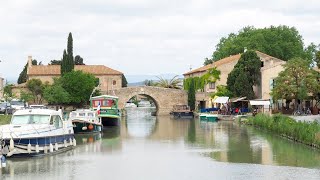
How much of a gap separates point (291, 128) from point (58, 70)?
2502 inches

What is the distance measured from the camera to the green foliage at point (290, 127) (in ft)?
125

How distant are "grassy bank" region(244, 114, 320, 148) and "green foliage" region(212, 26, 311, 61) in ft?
126

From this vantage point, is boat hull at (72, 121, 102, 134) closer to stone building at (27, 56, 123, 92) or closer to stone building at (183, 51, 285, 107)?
stone building at (183, 51, 285, 107)

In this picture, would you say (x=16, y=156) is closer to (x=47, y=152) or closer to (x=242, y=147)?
(x=47, y=152)

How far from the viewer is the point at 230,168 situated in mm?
29484

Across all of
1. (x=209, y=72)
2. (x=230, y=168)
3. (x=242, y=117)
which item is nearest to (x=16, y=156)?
(x=230, y=168)

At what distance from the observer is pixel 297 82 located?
61.2 m

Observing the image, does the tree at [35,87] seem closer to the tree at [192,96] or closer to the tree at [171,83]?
the tree at [192,96]

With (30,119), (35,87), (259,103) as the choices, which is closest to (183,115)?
(259,103)

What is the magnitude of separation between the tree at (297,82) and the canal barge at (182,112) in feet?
79.7

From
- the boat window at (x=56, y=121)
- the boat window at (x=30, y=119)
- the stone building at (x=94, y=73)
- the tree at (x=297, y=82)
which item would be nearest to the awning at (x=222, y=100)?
the tree at (x=297, y=82)

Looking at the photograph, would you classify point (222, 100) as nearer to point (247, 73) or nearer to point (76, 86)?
point (247, 73)

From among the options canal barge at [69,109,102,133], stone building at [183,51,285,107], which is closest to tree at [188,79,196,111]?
stone building at [183,51,285,107]

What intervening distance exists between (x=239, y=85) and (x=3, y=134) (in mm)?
47672
